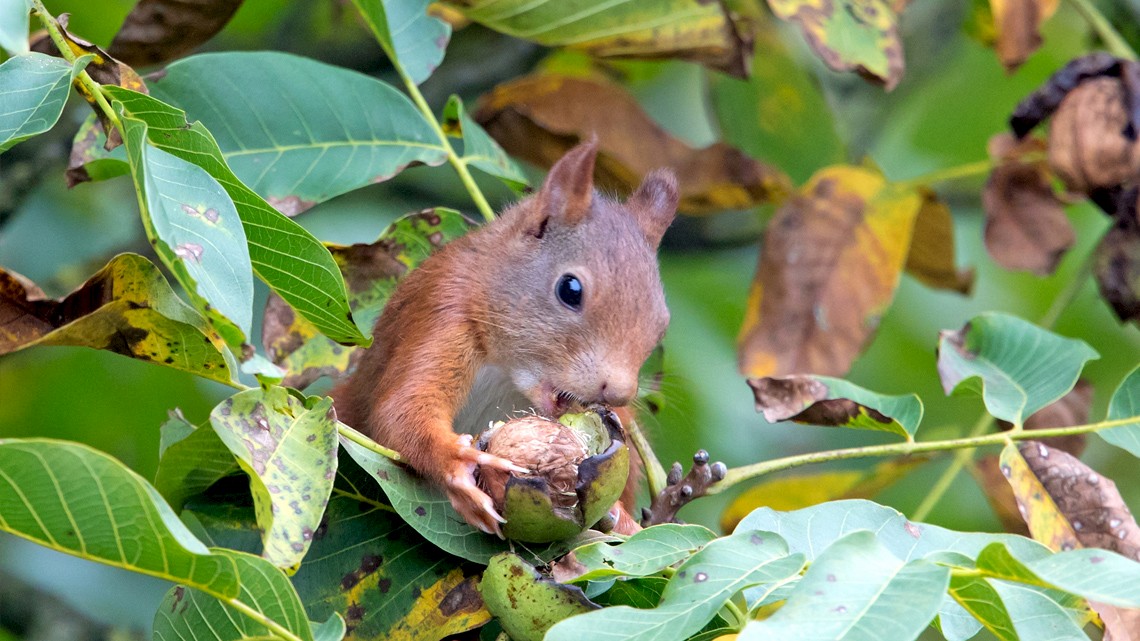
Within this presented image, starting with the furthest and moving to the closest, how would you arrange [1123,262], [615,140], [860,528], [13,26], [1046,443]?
[615,140]
[1123,262]
[1046,443]
[860,528]
[13,26]

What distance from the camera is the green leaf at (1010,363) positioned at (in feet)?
6.72

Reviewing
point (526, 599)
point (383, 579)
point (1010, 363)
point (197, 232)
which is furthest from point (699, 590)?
point (1010, 363)

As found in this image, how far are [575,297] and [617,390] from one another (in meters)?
0.25

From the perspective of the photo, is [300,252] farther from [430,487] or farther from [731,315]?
[731,315]

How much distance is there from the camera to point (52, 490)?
120 cm

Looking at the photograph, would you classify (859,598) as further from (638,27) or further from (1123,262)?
→ (1123,262)

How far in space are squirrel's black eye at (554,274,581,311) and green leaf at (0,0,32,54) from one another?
4.04 feet

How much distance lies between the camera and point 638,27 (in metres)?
2.44

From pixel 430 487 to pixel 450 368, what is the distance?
14.6 inches

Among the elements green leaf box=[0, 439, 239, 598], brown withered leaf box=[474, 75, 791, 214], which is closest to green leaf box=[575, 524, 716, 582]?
green leaf box=[0, 439, 239, 598]

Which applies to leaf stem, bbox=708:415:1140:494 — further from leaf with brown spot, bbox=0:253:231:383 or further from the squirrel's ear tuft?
leaf with brown spot, bbox=0:253:231:383

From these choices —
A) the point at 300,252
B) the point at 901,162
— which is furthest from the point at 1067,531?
the point at 901,162

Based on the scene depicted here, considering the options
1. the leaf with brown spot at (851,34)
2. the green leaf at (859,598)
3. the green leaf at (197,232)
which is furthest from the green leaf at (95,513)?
the leaf with brown spot at (851,34)

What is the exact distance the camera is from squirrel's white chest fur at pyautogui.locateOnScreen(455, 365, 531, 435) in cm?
224
